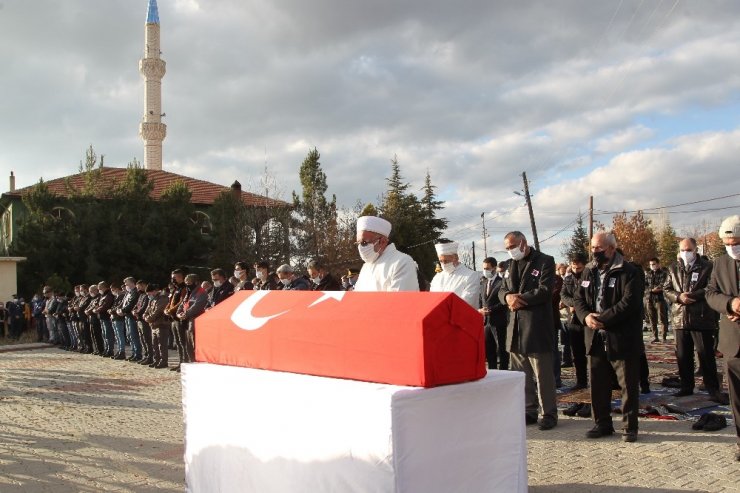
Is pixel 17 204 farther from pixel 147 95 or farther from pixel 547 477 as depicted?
pixel 547 477

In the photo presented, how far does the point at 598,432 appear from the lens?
6258 millimetres

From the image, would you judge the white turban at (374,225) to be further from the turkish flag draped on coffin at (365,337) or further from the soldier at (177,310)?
the soldier at (177,310)

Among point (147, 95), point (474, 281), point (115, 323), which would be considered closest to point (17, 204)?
point (147, 95)

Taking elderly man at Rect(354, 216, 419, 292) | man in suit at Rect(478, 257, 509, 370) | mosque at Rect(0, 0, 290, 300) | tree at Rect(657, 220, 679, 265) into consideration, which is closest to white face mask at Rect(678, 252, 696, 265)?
man in suit at Rect(478, 257, 509, 370)

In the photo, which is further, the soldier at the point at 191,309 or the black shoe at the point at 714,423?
the soldier at the point at 191,309

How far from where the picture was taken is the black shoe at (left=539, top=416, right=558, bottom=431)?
671 centimetres

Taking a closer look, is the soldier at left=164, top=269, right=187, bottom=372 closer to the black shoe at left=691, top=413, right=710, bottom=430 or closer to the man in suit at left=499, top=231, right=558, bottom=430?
the man in suit at left=499, top=231, right=558, bottom=430

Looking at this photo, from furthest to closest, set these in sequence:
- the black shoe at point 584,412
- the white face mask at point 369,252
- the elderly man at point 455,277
Answer: the elderly man at point 455,277
the black shoe at point 584,412
the white face mask at point 369,252

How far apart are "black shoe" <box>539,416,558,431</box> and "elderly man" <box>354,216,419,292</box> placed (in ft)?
8.40

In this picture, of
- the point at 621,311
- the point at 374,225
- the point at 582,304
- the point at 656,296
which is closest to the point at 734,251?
the point at 621,311

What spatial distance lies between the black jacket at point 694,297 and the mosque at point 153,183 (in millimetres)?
27682

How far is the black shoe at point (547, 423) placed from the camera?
6.71 meters

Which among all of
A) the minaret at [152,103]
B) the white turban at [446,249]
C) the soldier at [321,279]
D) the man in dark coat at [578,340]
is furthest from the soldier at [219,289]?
the minaret at [152,103]

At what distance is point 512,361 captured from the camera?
24.2ft
